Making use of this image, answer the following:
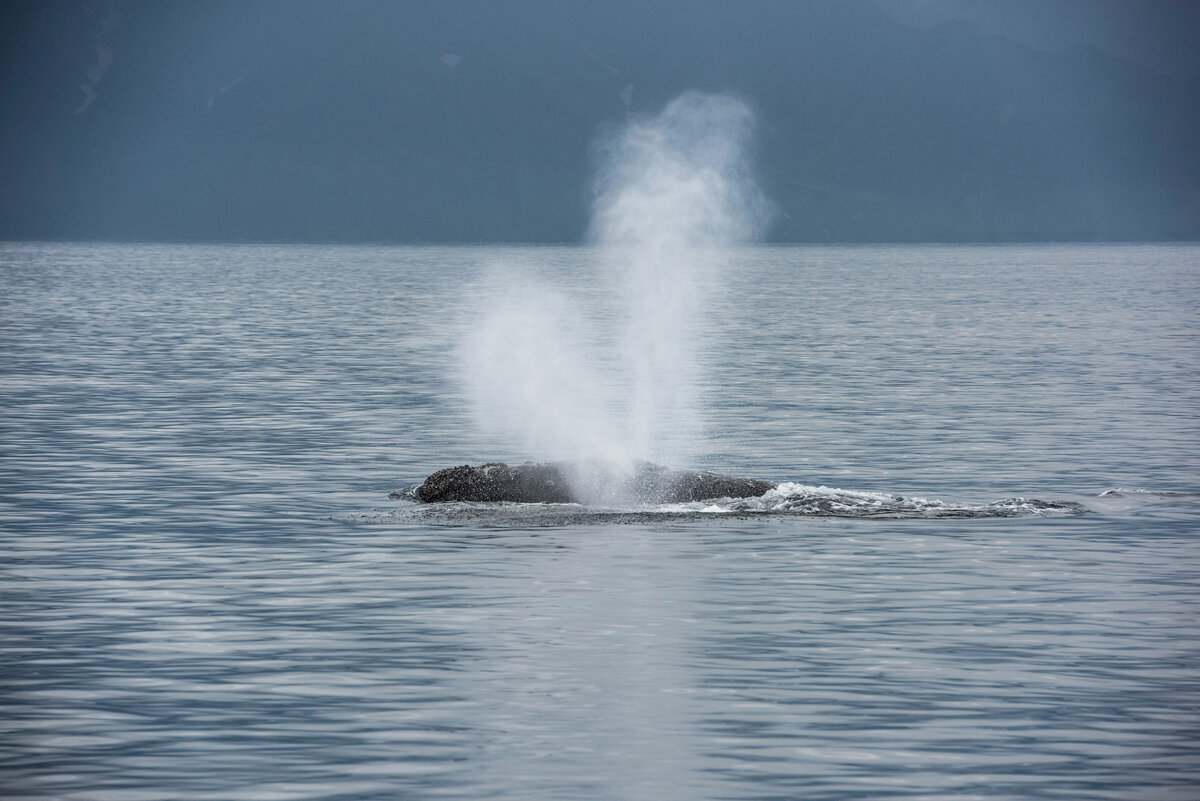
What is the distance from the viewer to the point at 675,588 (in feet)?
86.9

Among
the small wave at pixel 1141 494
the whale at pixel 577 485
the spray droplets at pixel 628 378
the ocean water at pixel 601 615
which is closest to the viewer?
the ocean water at pixel 601 615

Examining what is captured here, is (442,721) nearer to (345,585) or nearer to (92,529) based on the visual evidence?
(345,585)

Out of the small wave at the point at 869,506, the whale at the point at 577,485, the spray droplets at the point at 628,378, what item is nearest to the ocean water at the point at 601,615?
the small wave at the point at 869,506

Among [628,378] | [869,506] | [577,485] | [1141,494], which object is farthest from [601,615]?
[628,378]

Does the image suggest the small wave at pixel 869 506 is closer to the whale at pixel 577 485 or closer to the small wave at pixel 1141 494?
the whale at pixel 577 485

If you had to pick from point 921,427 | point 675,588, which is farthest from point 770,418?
point 675,588

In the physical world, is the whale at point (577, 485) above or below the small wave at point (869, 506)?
above

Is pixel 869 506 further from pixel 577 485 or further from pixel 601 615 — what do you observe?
pixel 601 615

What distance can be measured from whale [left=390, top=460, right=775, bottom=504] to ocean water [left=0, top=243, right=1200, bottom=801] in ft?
2.91

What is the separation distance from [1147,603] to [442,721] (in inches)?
429

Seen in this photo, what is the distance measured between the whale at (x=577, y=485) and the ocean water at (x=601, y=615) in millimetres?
888

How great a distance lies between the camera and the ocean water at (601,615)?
17.7 meters

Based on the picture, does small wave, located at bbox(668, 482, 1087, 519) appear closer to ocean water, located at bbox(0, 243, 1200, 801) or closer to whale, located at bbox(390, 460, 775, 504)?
ocean water, located at bbox(0, 243, 1200, 801)

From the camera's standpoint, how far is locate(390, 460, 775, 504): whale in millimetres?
34781
